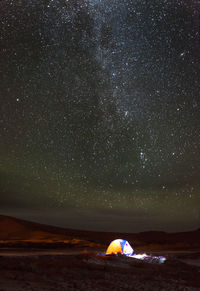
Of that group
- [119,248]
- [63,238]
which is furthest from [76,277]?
[63,238]

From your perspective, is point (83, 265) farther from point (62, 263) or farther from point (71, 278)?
point (71, 278)

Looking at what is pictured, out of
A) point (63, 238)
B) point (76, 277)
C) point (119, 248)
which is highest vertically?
point (76, 277)

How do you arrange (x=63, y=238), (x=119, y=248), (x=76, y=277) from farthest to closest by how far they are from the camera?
(x=63, y=238)
(x=119, y=248)
(x=76, y=277)

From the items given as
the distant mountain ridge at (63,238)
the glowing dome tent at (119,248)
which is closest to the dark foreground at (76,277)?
the glowing dome tent at (119,248)

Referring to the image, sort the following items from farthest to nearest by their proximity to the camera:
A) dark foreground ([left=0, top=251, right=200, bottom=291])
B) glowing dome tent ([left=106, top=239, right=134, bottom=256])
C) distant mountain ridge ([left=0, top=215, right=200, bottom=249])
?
distant mountain ridge ([left=0, top=215, right=200, bottom=249]) < glowing dome tent ([left=106, top=239, right=134, bottom=256]) < dark foreground ([left=0, top=251, right=200, bottom=291])

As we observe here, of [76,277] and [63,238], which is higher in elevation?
[76,277]

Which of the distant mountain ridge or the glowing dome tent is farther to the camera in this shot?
the distant mountain ridge

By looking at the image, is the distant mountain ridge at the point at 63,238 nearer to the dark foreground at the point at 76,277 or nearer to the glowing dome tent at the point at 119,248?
the glowing dome tent at the point at 119,248

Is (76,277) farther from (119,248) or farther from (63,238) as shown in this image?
(63,238)

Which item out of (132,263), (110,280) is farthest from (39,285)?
(132,263)

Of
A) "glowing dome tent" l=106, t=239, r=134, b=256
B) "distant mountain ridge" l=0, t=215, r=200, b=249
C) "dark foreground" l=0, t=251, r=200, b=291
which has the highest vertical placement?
"dark foreground" l=0, t=251, r=200, b=291

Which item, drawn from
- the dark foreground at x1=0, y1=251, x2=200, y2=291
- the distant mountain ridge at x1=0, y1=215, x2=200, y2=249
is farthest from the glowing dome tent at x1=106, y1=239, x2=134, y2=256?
the distant mountain ridge at x1=0, y1=215, x2=200, y2=249

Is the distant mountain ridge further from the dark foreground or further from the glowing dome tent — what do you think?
the dark foreground

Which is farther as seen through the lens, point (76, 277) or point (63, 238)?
point (63, 238)
